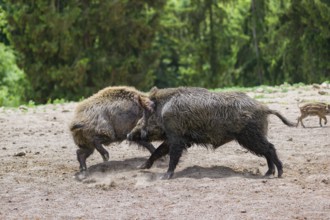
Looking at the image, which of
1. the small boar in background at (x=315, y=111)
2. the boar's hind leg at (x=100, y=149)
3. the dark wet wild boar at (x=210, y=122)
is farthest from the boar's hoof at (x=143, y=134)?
the small boar in background at (x=315, y=111)

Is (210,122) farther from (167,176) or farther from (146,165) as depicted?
(146,165)

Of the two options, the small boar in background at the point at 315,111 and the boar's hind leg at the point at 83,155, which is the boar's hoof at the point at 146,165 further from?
the small boar in background at the point at 315,111

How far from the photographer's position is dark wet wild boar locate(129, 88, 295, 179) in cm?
903

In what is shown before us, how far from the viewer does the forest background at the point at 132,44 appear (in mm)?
27938

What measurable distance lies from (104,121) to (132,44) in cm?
2215

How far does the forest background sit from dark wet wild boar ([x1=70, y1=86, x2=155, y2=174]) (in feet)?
54.9

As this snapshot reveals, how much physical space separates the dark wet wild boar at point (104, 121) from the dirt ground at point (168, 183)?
316 millimetres

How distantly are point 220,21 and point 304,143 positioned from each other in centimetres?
A: 2475

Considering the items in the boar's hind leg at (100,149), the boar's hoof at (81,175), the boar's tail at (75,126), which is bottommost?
the boar's hoof at (81,175)

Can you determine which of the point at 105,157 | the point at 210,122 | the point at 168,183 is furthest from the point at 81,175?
the point at 210,122

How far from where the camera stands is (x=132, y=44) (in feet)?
104

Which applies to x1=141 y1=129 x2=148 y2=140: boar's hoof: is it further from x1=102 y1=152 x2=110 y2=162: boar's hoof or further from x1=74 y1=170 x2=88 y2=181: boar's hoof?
x1=74 y1=170 x2=88 y2=181: boar's hoof

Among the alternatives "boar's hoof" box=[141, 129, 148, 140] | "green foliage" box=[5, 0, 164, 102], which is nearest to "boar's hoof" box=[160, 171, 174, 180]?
"boar's hoof" box=[141, 129, 148, 140]

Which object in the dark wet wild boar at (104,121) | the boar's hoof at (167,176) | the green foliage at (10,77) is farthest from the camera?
the green foliage at (10,77)
